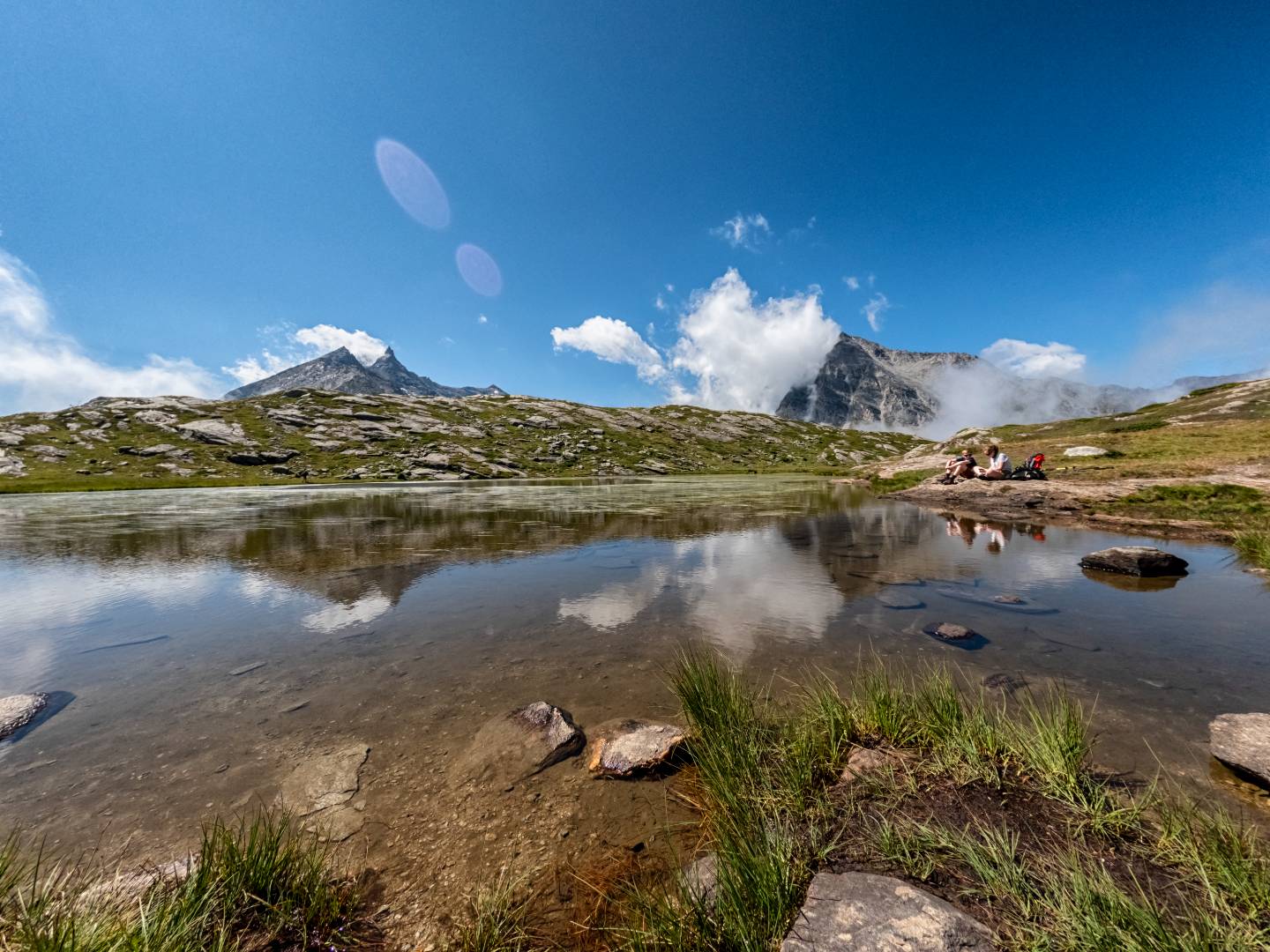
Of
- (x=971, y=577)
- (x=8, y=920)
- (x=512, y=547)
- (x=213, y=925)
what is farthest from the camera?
(x=512, y=547)

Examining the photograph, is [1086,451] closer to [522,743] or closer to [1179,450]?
[1179,450]

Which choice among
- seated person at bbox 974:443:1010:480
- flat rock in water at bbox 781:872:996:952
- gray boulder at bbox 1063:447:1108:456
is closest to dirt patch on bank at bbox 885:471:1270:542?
seated person at bbox 974:443:1010:480

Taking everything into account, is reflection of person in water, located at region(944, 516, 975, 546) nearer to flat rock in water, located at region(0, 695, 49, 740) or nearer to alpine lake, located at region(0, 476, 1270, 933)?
alpine lake, located at region(0, 476, 1270, 933)

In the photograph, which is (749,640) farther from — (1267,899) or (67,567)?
(67,567)

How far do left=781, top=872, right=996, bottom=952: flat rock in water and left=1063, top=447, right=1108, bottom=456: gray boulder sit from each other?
5760 cm

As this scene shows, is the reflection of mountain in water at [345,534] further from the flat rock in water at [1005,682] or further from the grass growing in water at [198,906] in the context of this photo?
the flat rock in water at [1005,682]

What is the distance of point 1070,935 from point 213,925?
6379 millimetres

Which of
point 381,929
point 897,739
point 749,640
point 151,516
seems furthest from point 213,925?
point 151,516

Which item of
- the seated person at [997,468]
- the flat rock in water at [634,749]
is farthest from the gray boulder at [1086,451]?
the flat rock in water at [634,749]

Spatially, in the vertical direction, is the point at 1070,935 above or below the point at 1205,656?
above

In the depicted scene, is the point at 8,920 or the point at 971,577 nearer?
the point at 8,920

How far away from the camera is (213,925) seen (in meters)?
3.58

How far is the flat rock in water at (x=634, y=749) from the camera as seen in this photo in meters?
6.46

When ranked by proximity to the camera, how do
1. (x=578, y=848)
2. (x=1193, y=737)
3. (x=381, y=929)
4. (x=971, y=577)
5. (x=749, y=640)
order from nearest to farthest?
(x=381, y=929)
(x=578, y=848)
(x=1193, y=737)
(x=749, y=640)
(x=971, y=577)
